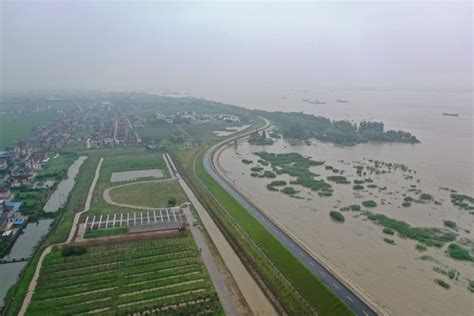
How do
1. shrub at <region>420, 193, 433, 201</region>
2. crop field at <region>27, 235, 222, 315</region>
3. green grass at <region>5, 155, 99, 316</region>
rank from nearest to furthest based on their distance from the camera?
crop field at <region>27, 235, 222, 315</region>
green grass at <region>5, 155, 99, 316</region>
shrub at <region>420, 193, 433, 201</region>

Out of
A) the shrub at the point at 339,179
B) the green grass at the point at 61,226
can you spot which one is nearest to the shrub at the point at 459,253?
the shrub at the point at 339,179

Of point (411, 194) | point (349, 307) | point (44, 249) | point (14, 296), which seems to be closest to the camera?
point (349, 307)

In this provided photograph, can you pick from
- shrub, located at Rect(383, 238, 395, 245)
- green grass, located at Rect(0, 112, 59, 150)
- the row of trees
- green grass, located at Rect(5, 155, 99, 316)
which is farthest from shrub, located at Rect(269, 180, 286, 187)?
green grass, located at Rect(0, 112, 59, 150)

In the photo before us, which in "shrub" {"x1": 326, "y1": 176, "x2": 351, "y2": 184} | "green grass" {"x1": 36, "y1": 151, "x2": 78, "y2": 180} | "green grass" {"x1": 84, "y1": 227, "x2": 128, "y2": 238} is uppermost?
"green grass" {"x1": 36, "y1": 151, "x2": 78, "y2": 180}

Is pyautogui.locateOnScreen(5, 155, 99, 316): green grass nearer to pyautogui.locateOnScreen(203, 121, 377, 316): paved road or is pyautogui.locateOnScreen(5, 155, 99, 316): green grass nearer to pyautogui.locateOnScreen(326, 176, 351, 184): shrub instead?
pyautogui.locateOnScreen(203, 121, 377, 316): paved road

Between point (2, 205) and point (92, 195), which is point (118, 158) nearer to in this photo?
point (92, 195)

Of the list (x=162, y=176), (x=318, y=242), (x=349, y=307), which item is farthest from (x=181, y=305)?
(x=162, y=176)

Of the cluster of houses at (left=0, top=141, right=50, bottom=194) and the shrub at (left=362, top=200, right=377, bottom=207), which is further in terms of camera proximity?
the cluster of houses at (left=0, top=141, right=50, bottom=194)
